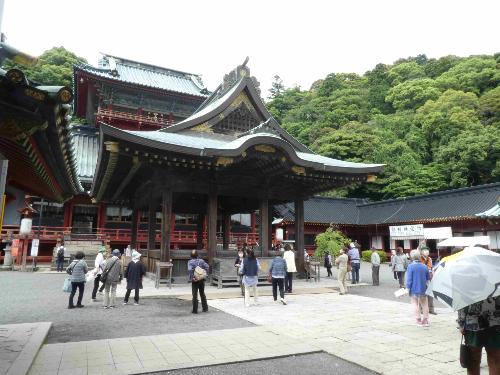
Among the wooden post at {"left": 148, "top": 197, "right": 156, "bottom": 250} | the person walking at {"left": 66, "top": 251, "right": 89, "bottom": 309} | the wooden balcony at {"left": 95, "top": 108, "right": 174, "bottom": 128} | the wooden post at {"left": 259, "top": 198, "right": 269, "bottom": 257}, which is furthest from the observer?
the wooden balcony at {"left": 95, "top": 108, "right": 174, "bottom": 128}

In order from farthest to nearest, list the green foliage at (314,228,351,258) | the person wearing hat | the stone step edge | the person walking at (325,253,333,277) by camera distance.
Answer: the green foliage at (314,228,351,258) → the person walking at (325,253,333,277) → the person wearing hat → the stone step edge

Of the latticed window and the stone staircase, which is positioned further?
the stone staircase

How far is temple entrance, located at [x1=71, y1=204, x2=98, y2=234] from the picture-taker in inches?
1069

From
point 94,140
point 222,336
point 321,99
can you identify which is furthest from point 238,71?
point 321,99

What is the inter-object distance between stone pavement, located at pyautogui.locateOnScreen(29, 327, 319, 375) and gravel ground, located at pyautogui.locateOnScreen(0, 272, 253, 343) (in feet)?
2.51

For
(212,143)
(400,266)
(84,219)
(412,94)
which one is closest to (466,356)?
(400,266)

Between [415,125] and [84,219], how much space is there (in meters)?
41.1

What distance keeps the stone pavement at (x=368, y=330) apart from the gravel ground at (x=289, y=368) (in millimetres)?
222

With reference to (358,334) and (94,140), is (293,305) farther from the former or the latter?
(94,140)

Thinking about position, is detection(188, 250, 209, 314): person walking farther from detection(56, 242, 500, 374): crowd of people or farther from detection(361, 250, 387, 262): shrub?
detection(361, 250, 387, 262): shrub

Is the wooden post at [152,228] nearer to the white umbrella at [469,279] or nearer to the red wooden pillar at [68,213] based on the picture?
the red wooden pillar at [68,213]

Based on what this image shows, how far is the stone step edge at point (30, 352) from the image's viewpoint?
472 centimetres

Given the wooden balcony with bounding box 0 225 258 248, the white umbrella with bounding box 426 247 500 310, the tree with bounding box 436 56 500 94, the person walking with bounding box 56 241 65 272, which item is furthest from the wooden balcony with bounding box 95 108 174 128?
the tree with bounding box 436 56 500 94

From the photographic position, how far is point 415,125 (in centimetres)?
4816
